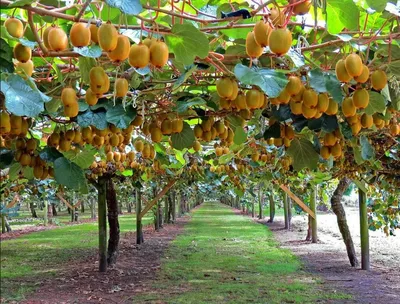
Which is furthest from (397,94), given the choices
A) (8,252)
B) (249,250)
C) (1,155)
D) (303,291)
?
(8,252)

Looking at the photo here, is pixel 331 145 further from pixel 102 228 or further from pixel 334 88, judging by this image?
pixel 102 228

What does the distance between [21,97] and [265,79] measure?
940 mm

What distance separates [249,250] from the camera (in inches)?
568

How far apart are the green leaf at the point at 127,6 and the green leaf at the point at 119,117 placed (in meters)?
1.17

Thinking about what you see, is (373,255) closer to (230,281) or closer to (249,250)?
(249,250)

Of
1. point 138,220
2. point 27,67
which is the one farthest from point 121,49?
point 138,220

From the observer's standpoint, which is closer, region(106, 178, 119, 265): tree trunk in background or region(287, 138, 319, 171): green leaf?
region(287, 138, 319, 171): green leaf

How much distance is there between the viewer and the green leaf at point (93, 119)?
268cm

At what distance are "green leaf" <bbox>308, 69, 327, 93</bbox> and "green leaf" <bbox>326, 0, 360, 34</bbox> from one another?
0.63 feet

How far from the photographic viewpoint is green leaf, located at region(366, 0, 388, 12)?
1825mm

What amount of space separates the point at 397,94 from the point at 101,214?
885cm

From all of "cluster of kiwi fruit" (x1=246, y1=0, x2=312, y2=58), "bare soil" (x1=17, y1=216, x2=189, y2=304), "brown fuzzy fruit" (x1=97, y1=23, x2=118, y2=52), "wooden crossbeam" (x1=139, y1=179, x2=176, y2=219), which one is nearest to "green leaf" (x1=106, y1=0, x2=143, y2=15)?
"brown fuzzy fruit" (x1=97, y1=23, x2=118, y2=52)

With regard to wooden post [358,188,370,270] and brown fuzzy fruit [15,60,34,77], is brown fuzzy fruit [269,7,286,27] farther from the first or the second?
wooden post [358,188,370,270]

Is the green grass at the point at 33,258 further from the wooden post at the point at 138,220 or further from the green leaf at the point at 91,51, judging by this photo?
the green leaf at the point at 91,51
